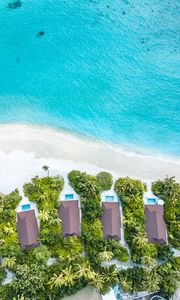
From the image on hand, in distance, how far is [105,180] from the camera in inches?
1194

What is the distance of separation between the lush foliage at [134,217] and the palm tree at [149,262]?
1.79 ft

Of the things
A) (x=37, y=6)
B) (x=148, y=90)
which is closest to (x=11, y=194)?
(x=148, y=90)

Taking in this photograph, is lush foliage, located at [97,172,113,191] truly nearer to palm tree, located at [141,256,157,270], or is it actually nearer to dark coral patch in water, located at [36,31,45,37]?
palm tree, located at [141,256,157,270]

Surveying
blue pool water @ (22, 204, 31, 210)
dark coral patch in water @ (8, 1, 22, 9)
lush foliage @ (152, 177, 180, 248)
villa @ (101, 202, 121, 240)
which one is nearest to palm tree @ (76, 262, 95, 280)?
villa @ (101, 202, 121, 240)

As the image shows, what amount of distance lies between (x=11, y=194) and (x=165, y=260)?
629 inches

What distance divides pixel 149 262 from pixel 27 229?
37.6 ft

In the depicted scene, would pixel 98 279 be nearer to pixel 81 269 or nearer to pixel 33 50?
pixel 81 269

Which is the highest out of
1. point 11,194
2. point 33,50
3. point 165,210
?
point 33,50

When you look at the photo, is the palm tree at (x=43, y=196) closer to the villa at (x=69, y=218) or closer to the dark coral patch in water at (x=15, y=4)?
A: the villa at (x=69, y=218)

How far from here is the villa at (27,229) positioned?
27.4 metres

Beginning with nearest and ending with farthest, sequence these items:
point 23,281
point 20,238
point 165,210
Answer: point 23,281, point 20,238, point 165,210

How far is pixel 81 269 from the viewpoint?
26266 mm

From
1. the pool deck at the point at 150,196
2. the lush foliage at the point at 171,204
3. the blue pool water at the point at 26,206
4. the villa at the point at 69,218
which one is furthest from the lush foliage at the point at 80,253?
the blue pool water at the point at 26,206

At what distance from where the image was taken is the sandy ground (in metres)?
27.2
